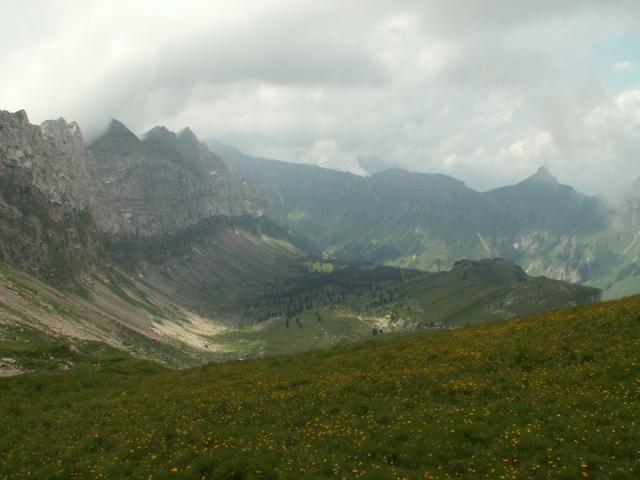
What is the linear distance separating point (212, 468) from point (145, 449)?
16.9ft

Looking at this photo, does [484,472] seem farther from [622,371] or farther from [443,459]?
[622,371]

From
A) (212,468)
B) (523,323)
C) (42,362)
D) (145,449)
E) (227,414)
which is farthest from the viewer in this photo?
(42,362)

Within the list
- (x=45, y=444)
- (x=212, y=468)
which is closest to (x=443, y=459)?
(x=212, y=468)

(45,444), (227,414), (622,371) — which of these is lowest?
(45,444)

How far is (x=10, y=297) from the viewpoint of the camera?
13638 cm

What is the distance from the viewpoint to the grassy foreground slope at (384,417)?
19406 mm

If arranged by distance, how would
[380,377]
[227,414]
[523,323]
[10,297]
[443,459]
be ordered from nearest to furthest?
[443,459] < [227,414] < [380,377] < [523,323] < [10,297]

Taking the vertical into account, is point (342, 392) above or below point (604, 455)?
below

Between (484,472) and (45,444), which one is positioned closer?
(484,472)

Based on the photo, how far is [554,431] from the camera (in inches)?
800

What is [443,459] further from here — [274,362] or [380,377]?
[274,362]

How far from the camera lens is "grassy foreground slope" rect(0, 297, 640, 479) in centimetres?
1941

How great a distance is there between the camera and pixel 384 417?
2455 centimetres

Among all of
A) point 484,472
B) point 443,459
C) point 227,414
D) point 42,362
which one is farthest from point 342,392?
point 42,362
